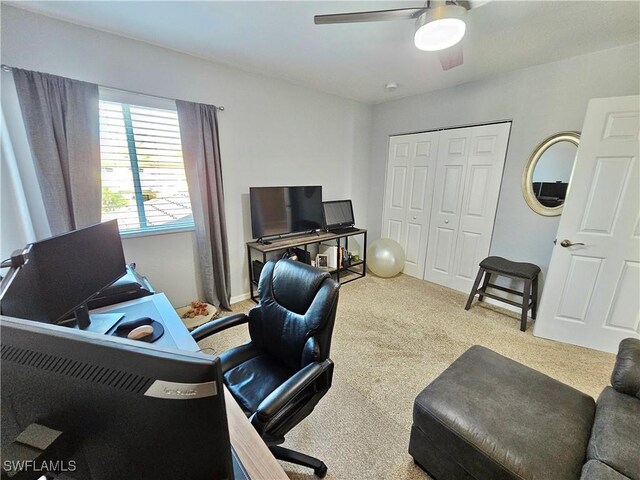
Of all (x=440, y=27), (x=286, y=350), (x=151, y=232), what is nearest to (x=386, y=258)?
(x=286, y=350)

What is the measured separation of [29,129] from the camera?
1.76 m

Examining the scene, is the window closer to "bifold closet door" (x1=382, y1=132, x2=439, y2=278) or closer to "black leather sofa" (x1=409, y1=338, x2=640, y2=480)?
"black leather sofa" (x1=409, y1=338, x2=640, y2=480)

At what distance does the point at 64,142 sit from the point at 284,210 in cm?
190

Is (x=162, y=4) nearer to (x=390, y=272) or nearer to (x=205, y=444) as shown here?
(x=205, y=444)

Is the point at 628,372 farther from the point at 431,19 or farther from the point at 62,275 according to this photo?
the point at 62,275

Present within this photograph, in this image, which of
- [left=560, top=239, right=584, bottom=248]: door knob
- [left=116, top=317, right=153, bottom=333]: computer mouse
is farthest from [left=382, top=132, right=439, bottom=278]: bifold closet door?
[left=116, top=317, right=153, bottom=333]: computer mouse

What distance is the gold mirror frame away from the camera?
2.46 m

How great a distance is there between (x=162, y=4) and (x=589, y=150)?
10.8ft

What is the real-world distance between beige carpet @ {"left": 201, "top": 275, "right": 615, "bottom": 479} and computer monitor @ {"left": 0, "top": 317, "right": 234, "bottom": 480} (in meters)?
1.20

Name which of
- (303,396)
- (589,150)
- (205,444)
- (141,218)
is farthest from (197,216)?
(589,150)

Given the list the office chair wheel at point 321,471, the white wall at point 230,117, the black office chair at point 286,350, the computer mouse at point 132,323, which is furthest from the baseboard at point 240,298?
the office chair wheel at point 321,471

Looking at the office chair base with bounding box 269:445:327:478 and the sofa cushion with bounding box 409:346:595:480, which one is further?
the office chair base with bounding box 269:445:327:478

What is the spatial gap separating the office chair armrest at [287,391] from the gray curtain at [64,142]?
2.03 meters

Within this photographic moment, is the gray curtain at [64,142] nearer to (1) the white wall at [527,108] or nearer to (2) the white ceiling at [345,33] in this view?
(2) the white ceiling at [345,33]
